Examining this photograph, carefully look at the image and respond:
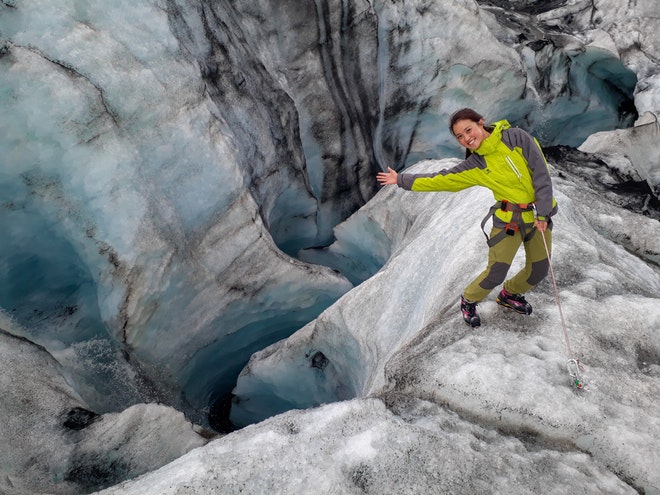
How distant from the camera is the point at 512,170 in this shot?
10.0ft

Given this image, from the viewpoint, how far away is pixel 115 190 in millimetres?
4902

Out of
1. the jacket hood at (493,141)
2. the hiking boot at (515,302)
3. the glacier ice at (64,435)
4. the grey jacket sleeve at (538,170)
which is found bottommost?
the glacier ice at (64,435)

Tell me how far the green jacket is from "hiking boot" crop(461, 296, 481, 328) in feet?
1.89

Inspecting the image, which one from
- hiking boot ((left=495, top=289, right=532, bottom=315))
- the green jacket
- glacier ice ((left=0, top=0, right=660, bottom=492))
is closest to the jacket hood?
the green jacket

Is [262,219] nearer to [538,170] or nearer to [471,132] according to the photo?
[471,132]

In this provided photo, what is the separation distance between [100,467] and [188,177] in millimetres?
3010

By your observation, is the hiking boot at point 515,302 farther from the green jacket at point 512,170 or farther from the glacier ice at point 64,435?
the glacier ice at point 64,435

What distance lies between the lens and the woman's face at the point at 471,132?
3027 mm

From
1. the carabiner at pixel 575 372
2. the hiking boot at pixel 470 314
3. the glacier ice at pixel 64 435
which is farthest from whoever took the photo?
the glacier ice at pixel 64 435

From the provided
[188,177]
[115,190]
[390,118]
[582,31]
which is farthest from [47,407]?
[582,31]

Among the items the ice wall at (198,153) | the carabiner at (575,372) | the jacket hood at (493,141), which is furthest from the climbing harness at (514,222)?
the ice wall at (198,153)

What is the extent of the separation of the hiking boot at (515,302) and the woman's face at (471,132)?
105cm

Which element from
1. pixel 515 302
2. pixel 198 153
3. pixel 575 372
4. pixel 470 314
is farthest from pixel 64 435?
pixel 575 372

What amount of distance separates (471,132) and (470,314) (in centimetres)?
120
